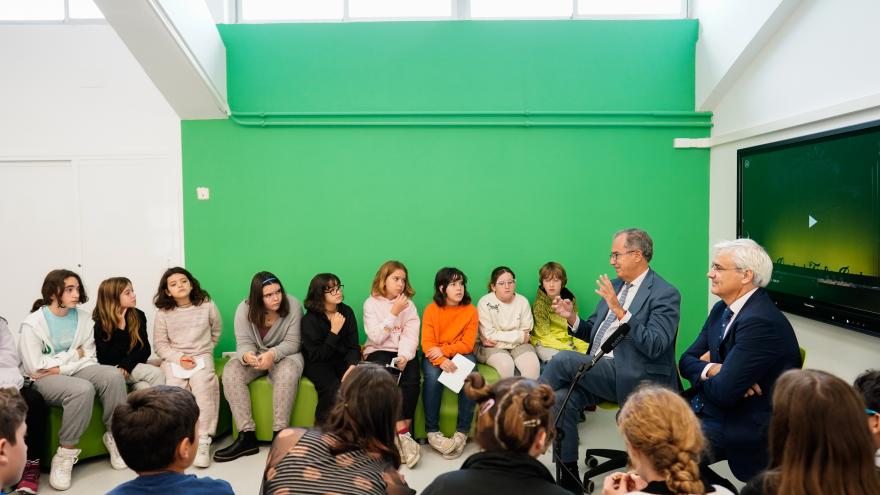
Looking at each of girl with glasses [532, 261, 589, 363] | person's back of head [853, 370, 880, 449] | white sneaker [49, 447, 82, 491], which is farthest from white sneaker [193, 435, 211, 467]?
person's back of head [853, 370, 880, 449]

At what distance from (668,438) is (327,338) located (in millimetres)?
2737

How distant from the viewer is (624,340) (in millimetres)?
3031

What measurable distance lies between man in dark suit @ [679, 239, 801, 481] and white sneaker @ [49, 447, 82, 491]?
3312 millimetres

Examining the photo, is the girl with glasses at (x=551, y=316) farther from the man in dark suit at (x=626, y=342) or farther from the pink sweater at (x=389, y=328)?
the man in dark suit at (x=626, y=342)

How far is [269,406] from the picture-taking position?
3.87m

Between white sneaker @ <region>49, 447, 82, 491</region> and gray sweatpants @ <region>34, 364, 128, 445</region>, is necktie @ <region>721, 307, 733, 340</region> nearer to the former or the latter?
gray sweatpants @ <region>34, 364, 128, 445</region>

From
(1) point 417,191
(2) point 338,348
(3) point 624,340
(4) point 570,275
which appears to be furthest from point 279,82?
(3) point 624,340

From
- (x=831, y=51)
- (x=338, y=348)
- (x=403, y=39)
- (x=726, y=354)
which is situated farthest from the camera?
(x=403, y=39)

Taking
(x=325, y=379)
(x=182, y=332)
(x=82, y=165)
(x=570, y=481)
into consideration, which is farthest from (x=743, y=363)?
(x=82, y=165)

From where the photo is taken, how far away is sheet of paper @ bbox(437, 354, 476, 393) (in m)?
3.83

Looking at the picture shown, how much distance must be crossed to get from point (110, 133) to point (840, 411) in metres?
Result: 5.10

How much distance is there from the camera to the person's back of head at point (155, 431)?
5.38ft

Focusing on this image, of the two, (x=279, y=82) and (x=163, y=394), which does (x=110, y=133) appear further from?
(x=163, y=394)

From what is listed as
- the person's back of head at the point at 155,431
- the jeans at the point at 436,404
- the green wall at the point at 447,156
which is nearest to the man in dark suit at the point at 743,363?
the jeans at the point at 436,404
